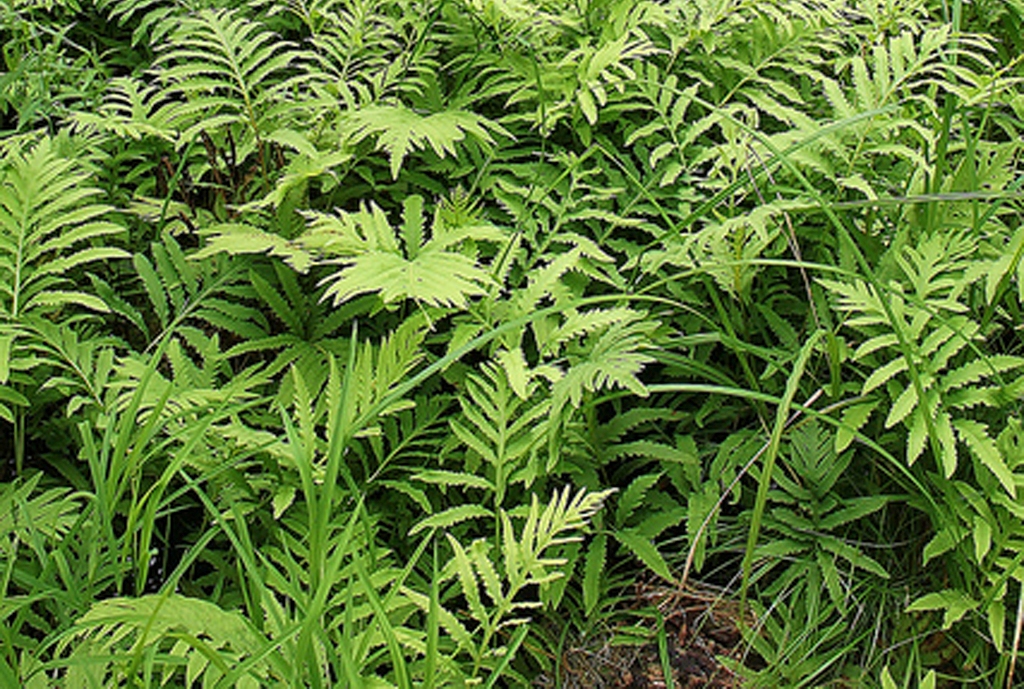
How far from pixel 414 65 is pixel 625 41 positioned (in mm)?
489

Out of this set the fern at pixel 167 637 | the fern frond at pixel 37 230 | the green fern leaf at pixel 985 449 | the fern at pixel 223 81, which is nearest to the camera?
the fern at pixel 167 637

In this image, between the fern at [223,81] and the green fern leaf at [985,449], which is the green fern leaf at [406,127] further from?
the green fern leaf at [985,449]

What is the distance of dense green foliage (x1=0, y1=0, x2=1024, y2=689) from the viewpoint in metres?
1.67

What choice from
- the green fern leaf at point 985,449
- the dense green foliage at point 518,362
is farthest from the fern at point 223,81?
the green fern leaf at point 985,449

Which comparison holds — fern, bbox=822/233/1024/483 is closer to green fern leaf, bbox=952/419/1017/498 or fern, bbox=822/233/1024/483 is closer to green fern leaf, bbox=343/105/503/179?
green fern leaf, bbox=952/419/1017/498

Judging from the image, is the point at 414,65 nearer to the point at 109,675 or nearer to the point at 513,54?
the point at 513,54

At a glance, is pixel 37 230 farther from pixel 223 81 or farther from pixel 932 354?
pixel 932 354

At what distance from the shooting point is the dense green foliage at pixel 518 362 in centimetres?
167

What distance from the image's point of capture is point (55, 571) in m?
1.85

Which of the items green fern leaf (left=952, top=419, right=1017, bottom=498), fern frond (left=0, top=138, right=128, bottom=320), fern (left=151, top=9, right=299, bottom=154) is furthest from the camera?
fern (left=151, top=9, right=299, bottom=154)

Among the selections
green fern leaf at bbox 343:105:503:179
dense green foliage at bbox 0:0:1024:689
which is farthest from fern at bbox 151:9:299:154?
green fern leaf at bbox 343:105:503:179

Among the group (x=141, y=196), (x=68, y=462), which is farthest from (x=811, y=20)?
(x=68, y=462)

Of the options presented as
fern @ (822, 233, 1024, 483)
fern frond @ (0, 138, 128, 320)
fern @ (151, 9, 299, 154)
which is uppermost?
fern @ (151, 9, 299, 154)

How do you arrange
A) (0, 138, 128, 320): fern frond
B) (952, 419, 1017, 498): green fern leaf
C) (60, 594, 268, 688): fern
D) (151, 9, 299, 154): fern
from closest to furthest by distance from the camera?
1. (60, 594, 268, 688): fern
2. (952, 419, 1017, 498): green fern leaf
3. (0, 138, 128, 320): fern frond
4. (151, 9, 299, 154): fern
